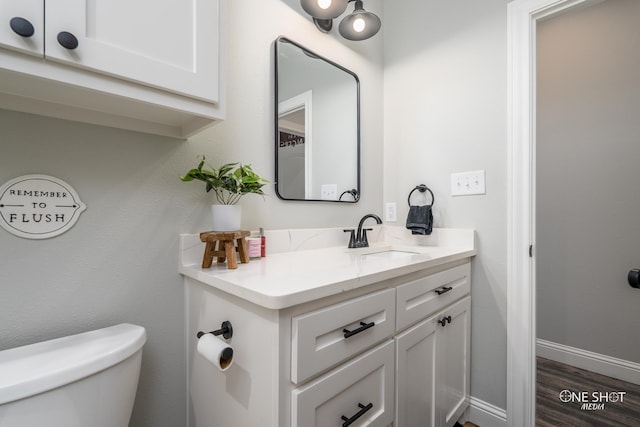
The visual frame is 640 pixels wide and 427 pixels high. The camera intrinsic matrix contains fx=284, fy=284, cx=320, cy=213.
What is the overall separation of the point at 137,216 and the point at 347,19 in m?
1.38

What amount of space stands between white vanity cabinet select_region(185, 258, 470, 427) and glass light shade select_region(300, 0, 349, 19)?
1.22 m

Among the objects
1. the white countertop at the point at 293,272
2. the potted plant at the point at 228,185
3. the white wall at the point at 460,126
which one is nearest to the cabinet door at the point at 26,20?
the potted plant at the point at 228,185

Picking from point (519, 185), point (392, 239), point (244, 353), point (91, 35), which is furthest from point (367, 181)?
point (91, 35)

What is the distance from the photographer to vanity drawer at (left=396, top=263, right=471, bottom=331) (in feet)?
3.24

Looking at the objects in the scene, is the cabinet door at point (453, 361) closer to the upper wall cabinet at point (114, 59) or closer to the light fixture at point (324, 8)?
the upper wall cabinet at point (114, 59)

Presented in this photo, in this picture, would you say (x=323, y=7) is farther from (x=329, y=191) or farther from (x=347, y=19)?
(x=329, y=191)

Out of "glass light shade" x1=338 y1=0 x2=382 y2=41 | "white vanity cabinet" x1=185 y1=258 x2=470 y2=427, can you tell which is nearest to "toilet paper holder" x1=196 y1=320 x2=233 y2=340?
"white vanity cabinet" x1=185 y1=258 x2=470 y2=427

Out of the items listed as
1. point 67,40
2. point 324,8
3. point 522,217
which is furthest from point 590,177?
point 67,40

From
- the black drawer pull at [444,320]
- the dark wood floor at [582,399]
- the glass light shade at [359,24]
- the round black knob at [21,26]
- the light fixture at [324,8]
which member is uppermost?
the glass light shade at [359,24]

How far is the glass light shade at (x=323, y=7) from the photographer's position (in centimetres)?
129

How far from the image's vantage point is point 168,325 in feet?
3.26

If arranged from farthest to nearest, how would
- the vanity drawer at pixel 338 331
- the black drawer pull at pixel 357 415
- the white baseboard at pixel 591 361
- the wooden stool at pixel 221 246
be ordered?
the white baseboard at pixel 591 361
the wooden stool at pixel 221 246
the black drawer pull at pixel 357 415
the vanity drawer at pixel 338 331

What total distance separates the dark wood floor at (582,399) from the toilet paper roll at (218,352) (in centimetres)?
167

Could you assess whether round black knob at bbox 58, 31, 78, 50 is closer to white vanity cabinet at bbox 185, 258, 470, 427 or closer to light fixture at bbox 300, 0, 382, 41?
white vanity cabinet at bbox 185, 258, 470, 427
